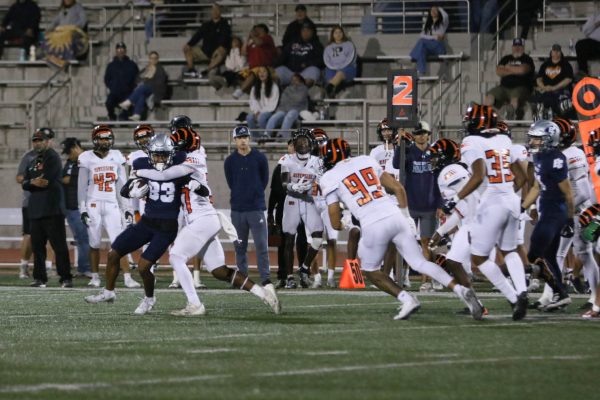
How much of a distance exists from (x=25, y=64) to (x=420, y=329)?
18.6 meters

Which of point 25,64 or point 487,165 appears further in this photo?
point 25,64

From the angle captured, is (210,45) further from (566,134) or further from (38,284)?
(566,134)

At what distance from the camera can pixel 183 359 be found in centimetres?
905

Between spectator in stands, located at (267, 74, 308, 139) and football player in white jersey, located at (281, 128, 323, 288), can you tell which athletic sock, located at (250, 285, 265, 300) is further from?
spectator in stands, located at (267, 74, 308, 139)

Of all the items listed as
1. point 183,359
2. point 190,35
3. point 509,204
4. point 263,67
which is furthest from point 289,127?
point 183,359

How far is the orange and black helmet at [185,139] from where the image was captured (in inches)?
543

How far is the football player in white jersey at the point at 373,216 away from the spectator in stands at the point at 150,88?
14.1 metres

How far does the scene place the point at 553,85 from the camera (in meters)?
22.6

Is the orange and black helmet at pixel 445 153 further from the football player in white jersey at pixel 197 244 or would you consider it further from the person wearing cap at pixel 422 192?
the person wearing cap at pixel 422 192

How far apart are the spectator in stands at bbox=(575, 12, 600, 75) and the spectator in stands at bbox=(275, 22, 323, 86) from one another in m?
4.80

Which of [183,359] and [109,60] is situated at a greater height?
[109,60]

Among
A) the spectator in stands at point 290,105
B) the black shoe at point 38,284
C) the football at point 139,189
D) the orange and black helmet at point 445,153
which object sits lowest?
the black shoe at point 38,284

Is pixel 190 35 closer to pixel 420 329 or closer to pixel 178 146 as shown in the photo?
pixel 178 146

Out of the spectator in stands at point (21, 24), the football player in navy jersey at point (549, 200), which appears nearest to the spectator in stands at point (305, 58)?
the spectator in stands at point (21, 24)
